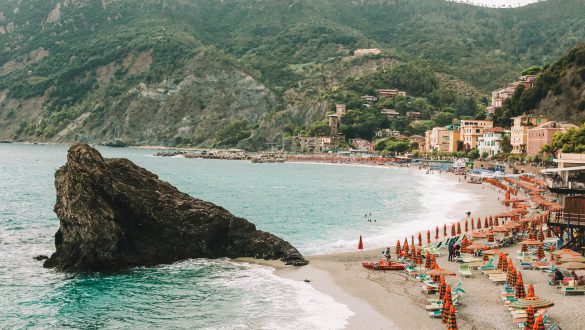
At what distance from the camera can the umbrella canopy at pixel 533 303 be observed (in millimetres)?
20734

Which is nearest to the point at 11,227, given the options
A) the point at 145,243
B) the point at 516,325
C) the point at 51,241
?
the point at 51,241

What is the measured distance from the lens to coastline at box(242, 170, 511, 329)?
21.6 metres

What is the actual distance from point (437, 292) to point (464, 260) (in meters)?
5.76

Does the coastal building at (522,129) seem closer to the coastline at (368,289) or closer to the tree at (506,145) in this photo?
the tree at (506,145)

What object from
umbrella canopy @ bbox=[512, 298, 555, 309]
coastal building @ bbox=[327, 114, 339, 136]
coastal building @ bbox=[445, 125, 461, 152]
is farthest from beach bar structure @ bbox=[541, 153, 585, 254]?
coastal building @ bbox=[327, 114, 339, 136]

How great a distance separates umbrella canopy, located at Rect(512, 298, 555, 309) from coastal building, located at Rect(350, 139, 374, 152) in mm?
159446

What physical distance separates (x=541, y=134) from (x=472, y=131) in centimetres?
3728

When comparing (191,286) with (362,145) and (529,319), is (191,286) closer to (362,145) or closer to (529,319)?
(529,319)

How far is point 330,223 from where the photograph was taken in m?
49.7

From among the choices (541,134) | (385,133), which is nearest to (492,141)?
(541,134)

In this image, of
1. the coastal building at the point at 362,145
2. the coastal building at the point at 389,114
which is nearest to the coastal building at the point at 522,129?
the coastal building at the point at 362,145

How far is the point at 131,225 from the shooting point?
104 feet

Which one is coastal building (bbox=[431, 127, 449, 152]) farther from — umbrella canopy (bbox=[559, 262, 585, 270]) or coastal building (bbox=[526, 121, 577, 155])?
umbrella canopy (bbox=[559, 262, 585, 270])

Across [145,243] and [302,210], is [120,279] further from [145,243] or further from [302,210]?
[302,210]
